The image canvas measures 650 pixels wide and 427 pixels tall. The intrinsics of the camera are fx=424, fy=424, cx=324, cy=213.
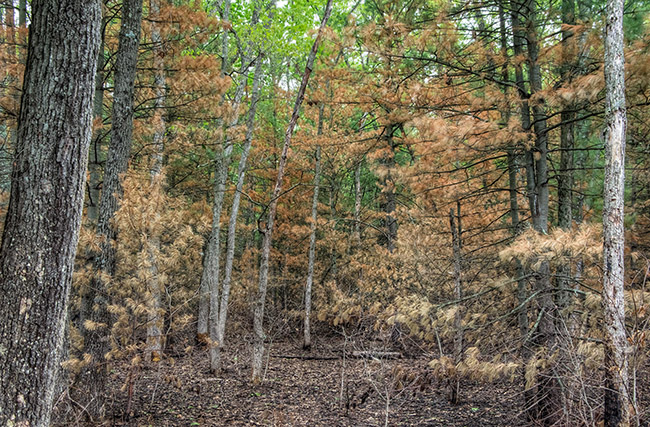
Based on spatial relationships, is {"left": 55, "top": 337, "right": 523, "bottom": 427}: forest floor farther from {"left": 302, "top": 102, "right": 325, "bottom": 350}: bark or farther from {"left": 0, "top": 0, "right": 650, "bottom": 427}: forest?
{"left": 302, "top": 102, "right": 325, "bottom": 350}: bark

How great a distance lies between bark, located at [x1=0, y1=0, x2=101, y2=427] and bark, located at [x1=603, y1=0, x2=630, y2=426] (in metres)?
4.49

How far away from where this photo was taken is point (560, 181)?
7.09 meters

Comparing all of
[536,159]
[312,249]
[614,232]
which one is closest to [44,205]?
[614,232]

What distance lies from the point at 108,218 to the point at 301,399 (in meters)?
4.85

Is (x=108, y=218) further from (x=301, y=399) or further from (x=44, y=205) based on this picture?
(x=301, y=399)

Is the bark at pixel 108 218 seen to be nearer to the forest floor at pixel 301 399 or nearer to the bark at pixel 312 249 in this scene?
the forest floor at pixel 301 399

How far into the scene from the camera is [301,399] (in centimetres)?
802

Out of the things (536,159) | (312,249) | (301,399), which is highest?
(536,159)

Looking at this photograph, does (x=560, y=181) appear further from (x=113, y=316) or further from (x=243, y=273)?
(x=243, y=273)

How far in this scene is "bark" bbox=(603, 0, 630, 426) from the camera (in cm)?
371

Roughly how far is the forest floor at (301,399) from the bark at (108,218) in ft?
1.32

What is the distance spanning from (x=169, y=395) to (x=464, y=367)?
5.21m

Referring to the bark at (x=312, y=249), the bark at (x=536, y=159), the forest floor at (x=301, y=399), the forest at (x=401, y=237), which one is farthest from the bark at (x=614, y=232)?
the bark at (x=312, y=249)

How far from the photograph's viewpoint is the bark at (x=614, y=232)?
12.2 feet
